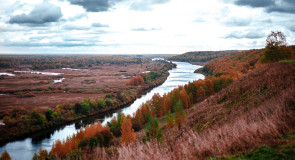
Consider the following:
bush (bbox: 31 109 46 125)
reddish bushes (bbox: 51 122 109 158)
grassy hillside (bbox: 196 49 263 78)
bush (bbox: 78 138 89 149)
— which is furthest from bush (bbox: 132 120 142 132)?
grassy hillside (bbox: 196 49 263 78)

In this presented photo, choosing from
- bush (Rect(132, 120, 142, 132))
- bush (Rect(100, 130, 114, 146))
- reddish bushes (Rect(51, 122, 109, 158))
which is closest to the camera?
reddish bushes (Rect(51, 122, 109, 158))

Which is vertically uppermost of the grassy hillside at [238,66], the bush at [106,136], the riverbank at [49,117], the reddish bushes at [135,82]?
the grassy hillside at [238,66]

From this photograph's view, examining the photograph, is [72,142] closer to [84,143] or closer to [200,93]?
[84,143]

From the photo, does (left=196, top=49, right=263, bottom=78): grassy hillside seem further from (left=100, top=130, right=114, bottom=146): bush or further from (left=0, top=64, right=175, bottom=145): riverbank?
(left=100, top=130, right=114, bottom=146): bush

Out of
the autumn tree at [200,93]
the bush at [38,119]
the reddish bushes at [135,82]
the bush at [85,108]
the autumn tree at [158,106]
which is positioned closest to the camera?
the bush at [38,119]

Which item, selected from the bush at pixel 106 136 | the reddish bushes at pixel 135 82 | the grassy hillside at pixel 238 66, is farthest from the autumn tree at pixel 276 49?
the reddish bushes at pixel 135 82

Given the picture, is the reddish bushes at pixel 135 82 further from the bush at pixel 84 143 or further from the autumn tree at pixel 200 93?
the bush at pixel 84 143

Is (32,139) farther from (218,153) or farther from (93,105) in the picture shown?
(218,153)

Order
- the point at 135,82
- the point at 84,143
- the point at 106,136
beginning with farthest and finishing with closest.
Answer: the point at 135,82
the point at 106,136
the point at 84,143

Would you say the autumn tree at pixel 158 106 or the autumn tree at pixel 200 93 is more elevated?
the autumn tree at pixel 200 93

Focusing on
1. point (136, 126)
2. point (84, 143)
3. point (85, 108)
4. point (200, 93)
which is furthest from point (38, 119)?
point (200, 93)

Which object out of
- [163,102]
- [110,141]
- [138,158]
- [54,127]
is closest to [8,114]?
[54,127]
